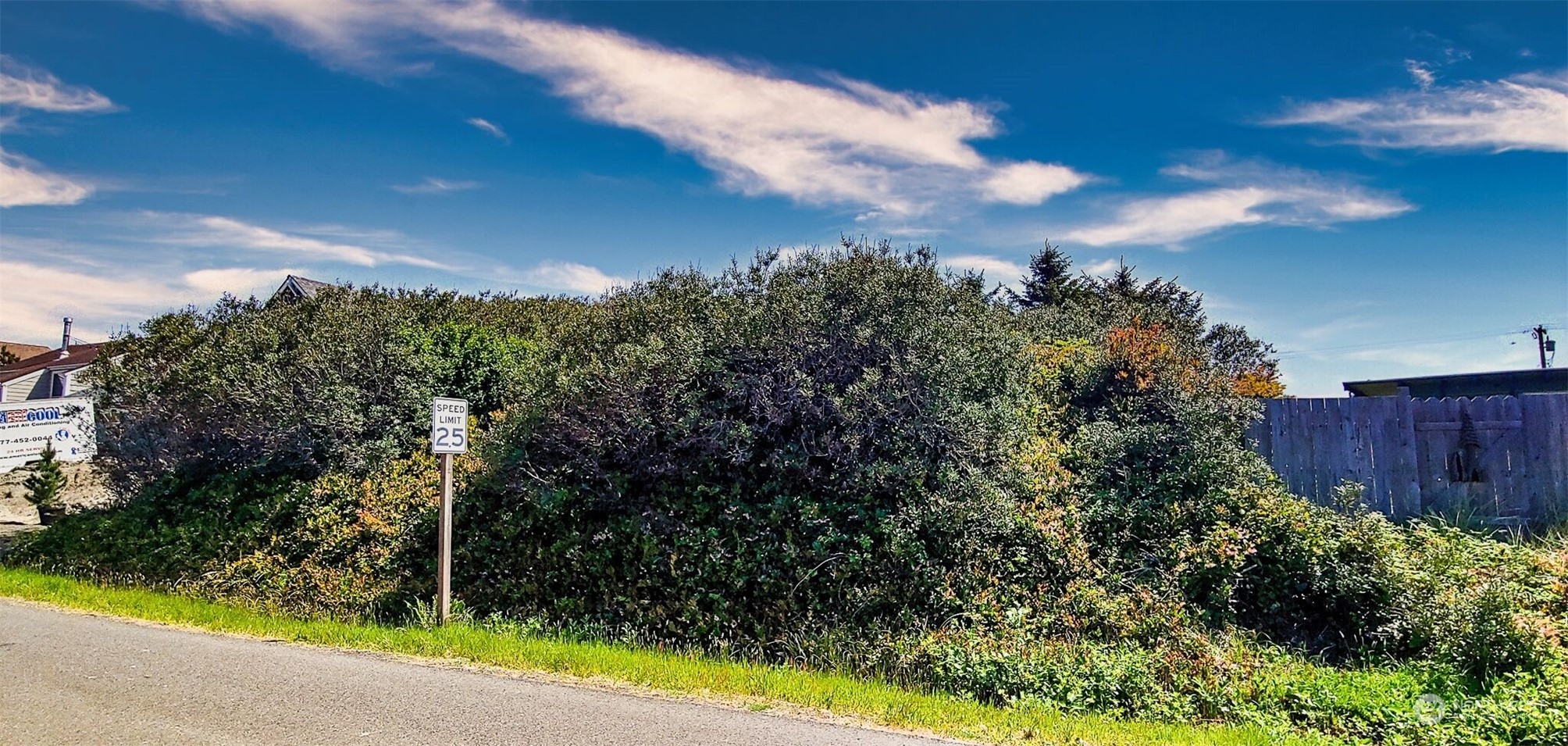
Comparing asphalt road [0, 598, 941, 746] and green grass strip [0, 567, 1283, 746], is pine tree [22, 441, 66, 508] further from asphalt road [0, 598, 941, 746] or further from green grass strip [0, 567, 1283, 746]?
asphalt road [0, 598, 941, 746]

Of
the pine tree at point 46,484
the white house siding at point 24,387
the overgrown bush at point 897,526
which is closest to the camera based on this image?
the overgrown bush at point 897,526

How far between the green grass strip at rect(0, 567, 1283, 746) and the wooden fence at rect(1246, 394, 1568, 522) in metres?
6.12

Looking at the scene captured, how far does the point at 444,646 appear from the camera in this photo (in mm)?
7664

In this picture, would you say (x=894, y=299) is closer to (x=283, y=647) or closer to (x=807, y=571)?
(x=807, y=571)

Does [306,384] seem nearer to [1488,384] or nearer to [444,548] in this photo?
[444,548]

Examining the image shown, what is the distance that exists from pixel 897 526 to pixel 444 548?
459 centimetres

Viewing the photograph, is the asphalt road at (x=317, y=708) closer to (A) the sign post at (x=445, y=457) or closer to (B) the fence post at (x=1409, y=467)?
(A) the sign post at (x=445, y=457)

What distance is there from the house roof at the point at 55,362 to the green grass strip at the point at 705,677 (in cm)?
3845

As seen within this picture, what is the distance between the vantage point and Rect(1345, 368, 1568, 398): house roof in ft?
56.9

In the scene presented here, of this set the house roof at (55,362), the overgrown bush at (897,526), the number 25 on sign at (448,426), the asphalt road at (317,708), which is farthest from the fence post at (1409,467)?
the house roof at (55,362)

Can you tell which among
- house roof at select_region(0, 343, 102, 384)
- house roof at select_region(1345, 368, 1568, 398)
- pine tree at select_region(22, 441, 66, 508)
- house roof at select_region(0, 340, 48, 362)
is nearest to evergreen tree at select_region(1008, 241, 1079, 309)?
house roof at select_region(1345, 368, 1568, 398)

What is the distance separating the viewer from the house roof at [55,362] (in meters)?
41.0

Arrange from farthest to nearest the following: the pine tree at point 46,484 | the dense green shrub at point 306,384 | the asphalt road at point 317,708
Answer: the pine tree at point 46,484 → the dense green shrub at point 306,384 → the asphalt road at point 317,708

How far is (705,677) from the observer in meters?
6.77
